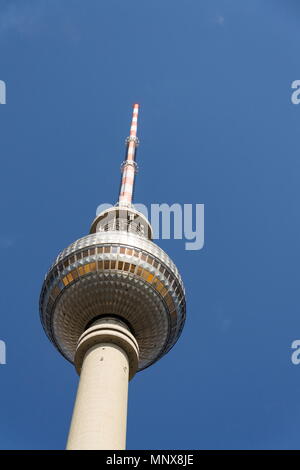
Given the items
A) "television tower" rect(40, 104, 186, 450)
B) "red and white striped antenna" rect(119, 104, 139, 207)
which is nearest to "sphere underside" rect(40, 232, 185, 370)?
"television tower" rect(40, 104, 186, 450)

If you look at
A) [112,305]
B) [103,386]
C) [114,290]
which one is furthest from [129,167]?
[103,386]

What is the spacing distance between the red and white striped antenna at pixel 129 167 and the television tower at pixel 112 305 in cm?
1272

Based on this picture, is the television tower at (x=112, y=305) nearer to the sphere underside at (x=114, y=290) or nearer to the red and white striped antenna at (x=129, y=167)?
the sphere underside at (x=114, y=290)

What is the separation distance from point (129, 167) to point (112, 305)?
24927 millimetres

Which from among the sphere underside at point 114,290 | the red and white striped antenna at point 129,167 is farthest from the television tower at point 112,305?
the red and white striped antenna at point 129,167

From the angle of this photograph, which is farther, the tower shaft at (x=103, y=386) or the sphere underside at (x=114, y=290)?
the sphere underside at (x=114, y=290)

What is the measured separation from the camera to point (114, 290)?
45656 mm

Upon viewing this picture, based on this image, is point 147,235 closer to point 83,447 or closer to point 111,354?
point 111,354

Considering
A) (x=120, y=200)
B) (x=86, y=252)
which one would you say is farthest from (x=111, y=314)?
(x=120, y=200)

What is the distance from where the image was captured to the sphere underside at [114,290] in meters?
45.8

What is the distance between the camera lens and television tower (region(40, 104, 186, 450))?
4262cm

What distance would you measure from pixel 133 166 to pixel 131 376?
29831 mm

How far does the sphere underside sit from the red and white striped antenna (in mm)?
12425

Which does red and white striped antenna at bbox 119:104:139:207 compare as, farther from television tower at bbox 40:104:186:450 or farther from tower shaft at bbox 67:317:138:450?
tower shaft at bbox 67:317:138:450
